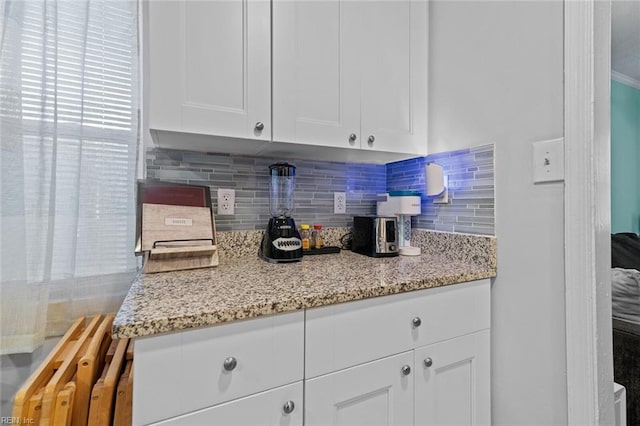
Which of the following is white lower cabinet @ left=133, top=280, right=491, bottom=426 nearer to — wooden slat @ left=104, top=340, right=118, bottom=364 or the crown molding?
wooden slat @ left=104, top=340, right=118, bottom=364

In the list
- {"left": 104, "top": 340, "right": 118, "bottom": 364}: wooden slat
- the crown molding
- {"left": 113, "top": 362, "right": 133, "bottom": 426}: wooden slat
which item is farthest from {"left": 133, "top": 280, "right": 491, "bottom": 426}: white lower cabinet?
the crown molding

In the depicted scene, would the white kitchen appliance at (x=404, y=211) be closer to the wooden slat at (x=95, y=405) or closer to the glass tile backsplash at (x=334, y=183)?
the glass tile backsplash at (x=334, y=183)

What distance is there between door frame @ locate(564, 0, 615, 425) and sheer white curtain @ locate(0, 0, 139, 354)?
1.60 m

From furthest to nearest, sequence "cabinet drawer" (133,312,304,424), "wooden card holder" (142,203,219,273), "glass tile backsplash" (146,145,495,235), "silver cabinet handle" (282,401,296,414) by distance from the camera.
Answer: "glass tile backsplash" (146,145,495,235), "wooden card holder" (142,203,219,273), "silver cabinet handle" (282,401,296,414), "cabinet drawer" (133,312,304,424)

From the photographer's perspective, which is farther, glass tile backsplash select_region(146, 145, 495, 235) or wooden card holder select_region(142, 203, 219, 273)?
glass tile backsplash select_region(146, 145, 495, 235)

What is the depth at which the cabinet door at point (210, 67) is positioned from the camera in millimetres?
982

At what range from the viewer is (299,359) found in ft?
2.68

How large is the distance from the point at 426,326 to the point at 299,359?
18.3 inches

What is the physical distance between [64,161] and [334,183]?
1152 mm

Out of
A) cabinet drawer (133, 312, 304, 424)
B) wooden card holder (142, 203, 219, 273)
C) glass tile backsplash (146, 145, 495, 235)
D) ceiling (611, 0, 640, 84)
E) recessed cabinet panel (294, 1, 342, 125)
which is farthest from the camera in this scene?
ceiling (611, 0, 640, 84)

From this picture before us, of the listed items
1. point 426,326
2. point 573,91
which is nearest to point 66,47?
point 426,326

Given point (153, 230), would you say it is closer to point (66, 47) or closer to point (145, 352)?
point (145, 352)

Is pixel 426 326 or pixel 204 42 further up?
pixel 204 42

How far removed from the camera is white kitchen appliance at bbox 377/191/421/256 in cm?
147
